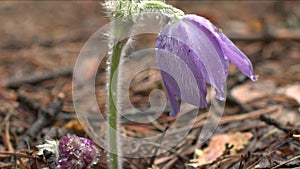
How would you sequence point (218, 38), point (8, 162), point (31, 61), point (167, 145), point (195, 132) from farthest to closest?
point (31, 61) → point (195, 132) → point (167, 145) → point (8, 162) → point (218, 38)

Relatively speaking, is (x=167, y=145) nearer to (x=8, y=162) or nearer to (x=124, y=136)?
(x=124, y=136)

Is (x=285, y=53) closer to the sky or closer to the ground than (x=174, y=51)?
closer to the ground

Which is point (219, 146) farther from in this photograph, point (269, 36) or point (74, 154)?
point (269, 36)

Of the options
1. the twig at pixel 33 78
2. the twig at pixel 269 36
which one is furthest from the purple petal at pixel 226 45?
the twig at pixel 269 36

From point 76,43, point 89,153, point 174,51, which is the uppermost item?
point 174,51

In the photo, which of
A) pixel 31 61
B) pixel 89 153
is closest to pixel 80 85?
pixel 31 61

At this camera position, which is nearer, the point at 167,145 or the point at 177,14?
the point at 177,14
